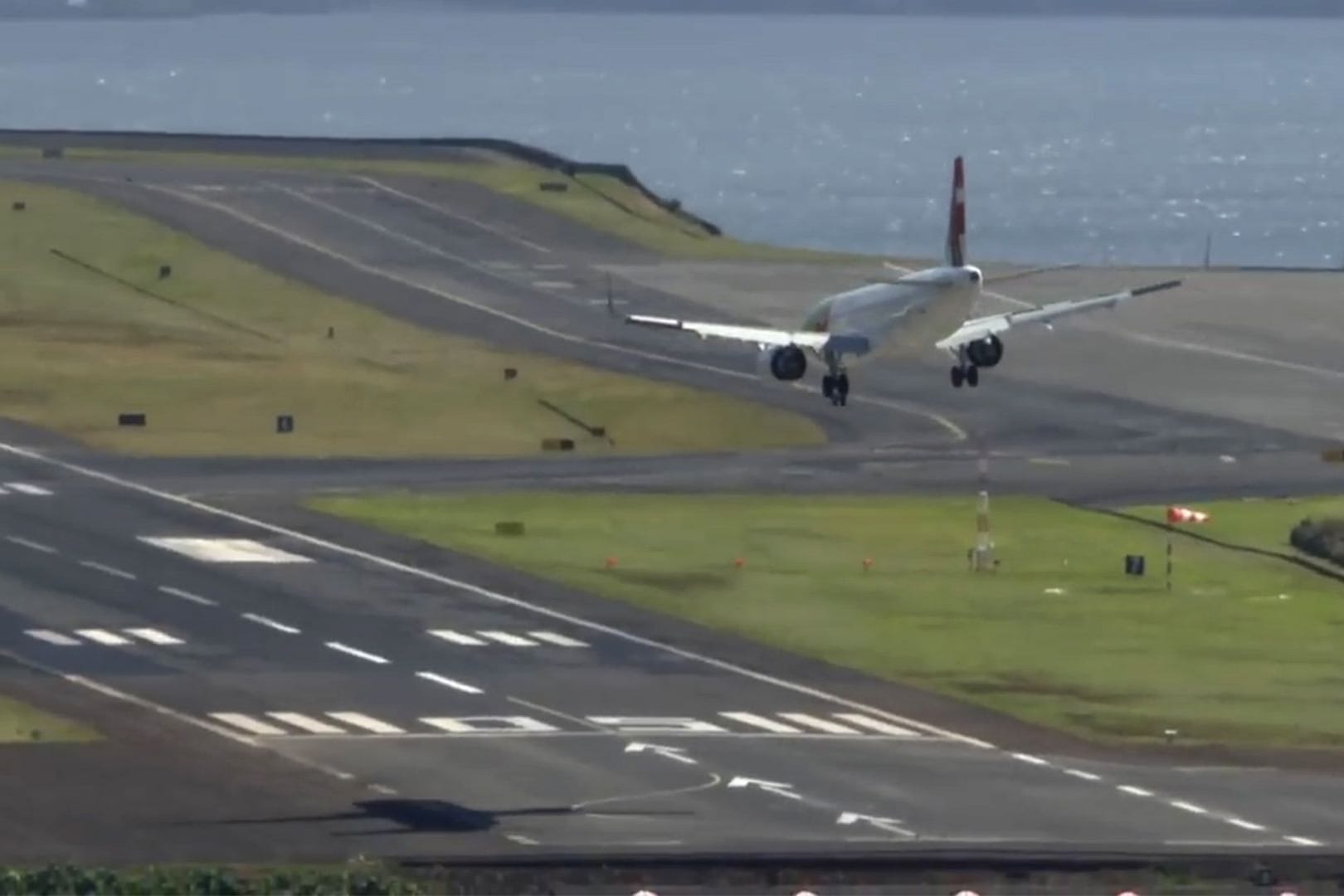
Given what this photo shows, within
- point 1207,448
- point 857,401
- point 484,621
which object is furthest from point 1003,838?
point 857,401

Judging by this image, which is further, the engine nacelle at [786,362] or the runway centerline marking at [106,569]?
the engine nacelle at [786,362]

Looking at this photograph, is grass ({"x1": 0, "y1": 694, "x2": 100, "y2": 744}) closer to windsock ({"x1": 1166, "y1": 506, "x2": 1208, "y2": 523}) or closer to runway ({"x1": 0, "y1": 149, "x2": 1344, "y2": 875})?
runway ({"x1": 0, "y1": 149, "x2": 1344, "y2": 875})

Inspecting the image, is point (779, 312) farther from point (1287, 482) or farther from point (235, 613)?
point (235, 613)

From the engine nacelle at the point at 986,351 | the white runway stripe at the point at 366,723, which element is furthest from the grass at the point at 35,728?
the engine nacelle at the point at 986,351

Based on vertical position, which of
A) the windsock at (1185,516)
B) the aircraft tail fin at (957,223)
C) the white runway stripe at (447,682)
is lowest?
the white runway stripe at (447,682)

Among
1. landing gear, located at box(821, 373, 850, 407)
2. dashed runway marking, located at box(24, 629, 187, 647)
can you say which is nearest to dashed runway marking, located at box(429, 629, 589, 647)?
dashed runway marking, located at box(24, 629, 187, 647)

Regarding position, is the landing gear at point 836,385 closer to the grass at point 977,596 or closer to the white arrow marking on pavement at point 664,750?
the grass at point 977,596
